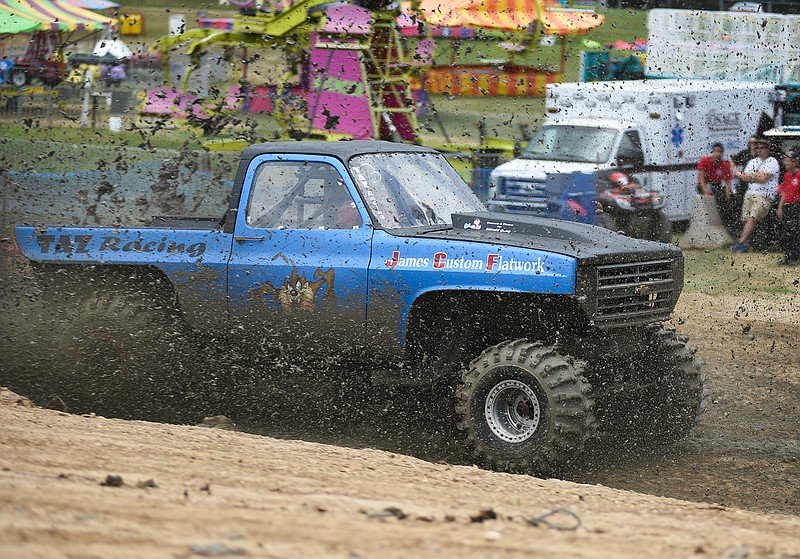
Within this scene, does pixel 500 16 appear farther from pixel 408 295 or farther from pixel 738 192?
pixel 408 295

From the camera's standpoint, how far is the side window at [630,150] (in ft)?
49.5

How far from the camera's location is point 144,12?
1169 inches

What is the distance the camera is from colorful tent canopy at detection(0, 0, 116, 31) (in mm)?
24406

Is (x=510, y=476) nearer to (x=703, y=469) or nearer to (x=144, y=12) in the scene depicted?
(x=703, y=469)

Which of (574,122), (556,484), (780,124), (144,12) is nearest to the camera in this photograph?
(556,484)

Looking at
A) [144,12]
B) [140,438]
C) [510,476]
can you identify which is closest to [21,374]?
[140,438]

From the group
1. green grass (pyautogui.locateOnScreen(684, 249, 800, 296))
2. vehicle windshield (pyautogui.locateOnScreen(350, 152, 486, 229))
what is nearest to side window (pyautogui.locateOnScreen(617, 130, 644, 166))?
green grass (pyautogui.locateOnScreen(684, 249, 800, 296))

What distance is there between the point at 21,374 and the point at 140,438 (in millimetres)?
2151

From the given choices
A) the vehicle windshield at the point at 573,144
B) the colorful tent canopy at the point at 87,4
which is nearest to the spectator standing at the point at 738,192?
the vehicle windshield at the point at 573,144

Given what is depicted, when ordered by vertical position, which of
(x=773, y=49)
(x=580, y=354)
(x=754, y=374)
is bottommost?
(x=754, y=374)

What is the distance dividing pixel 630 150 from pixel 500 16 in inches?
272

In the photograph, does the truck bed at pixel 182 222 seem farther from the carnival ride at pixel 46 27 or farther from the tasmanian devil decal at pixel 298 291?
the carnival ride at pixel 46 27

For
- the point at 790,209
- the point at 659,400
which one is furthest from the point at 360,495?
the point at 790,209

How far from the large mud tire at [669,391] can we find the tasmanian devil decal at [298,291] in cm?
197
